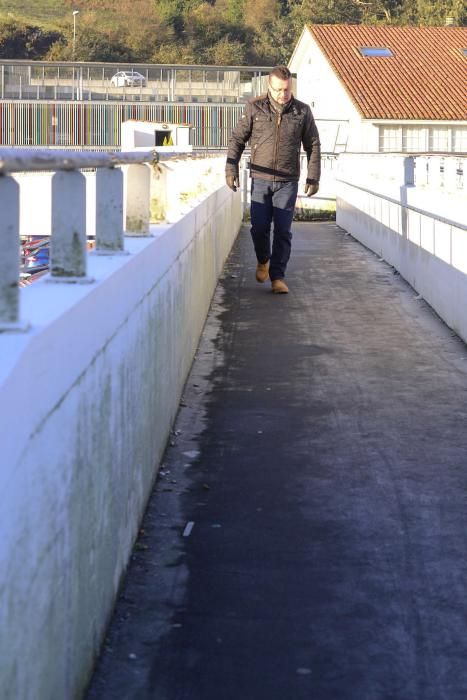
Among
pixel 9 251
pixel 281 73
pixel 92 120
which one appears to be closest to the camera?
pixel 9 251

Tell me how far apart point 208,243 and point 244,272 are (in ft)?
12.5

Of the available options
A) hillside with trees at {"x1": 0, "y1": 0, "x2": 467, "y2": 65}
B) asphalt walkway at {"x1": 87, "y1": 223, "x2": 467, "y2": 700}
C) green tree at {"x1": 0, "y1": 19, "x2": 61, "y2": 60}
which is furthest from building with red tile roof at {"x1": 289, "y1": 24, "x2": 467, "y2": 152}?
green tree at {"x1": 0, "y1": 19, "x2": 61, "y2": 60}

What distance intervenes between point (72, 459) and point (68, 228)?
69 cm

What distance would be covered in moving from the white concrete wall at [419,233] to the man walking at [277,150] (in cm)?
128

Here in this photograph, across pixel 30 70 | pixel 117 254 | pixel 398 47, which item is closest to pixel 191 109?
pixel 30 70

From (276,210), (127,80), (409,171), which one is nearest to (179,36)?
(127,80)

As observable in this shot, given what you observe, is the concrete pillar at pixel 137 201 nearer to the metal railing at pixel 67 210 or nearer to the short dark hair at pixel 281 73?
the metal railing at pixel 67 210

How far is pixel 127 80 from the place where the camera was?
239ft

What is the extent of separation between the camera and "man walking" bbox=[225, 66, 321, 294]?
40.3ft

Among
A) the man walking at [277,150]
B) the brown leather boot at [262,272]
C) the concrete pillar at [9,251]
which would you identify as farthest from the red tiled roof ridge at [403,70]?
the concrete pillar at [9,251]

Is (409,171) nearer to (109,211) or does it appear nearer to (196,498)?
(196,498)

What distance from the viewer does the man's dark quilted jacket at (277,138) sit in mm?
12312

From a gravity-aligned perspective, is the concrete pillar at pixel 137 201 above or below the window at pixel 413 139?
below

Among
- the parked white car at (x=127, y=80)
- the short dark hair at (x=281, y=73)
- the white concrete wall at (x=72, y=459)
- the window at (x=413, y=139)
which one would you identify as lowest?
the white concrete wall at (x=72, y=459)
